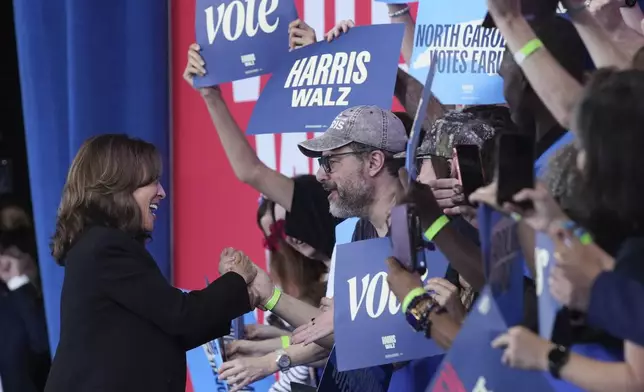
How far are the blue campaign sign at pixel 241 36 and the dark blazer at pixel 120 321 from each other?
679mm

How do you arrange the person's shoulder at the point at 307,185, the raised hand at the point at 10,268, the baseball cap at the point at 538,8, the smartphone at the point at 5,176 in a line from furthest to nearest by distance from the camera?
1. the smartphone at the point at 5,176
2. the raised hand at the point at 10,268
3. the person's shoulder at the point at 307,185
4. the baseball cap at the point at 538,8

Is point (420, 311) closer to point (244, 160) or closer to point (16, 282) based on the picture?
point (244, 160)

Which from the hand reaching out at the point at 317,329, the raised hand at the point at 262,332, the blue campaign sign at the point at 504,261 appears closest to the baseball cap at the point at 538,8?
the blue campaign sign at the point at 504,261

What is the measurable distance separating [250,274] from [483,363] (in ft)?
3.38

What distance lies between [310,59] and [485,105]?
468 mm

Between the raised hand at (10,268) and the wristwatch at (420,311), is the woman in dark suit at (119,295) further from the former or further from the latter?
the raised hand at (10,268)

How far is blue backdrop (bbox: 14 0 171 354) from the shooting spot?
13.4 feet

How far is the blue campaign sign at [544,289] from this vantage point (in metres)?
1.30

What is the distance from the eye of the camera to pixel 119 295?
2.11m

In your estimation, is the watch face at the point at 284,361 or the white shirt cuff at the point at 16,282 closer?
the watch face at the point at 284,361

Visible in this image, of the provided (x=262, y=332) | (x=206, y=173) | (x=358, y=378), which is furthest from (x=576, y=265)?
(x=206, y=173)

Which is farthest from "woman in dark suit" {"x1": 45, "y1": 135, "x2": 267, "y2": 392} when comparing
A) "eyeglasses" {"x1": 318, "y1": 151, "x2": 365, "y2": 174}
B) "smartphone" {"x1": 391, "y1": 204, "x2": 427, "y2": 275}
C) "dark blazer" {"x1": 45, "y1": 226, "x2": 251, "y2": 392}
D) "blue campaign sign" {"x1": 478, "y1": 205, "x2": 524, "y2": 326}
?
"blue campaign sign" {"x1": 478, "y1": 205, "x2": 524, "y2": 326}

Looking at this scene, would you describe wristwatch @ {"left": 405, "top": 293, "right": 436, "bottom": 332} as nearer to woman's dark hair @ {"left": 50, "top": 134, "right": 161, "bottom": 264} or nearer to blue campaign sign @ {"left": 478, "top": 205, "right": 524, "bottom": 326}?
blue campaign sign @ {"left": 478, "top": 205, "right": 524, "bottom": 326}

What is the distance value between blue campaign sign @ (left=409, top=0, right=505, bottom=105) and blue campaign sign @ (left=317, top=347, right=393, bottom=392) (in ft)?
2.00
